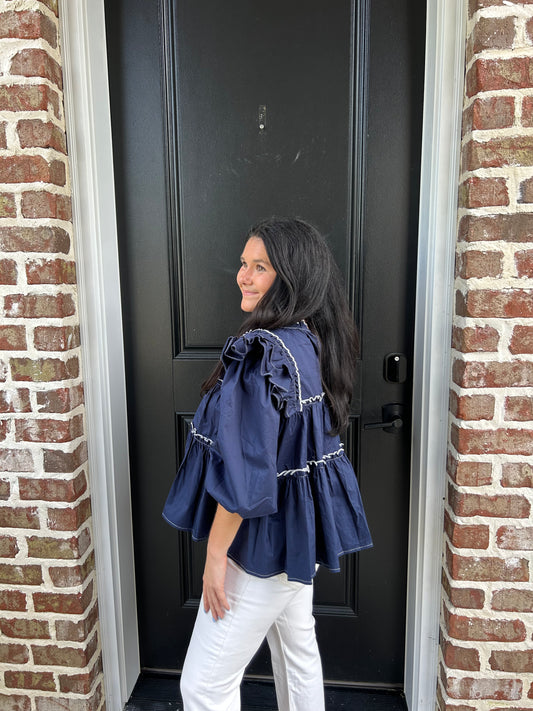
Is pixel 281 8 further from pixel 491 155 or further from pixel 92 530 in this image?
pixel 92 530

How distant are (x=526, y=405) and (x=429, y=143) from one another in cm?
84

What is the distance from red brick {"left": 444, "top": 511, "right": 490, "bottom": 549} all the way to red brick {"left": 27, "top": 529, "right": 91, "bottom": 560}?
1.13 metres

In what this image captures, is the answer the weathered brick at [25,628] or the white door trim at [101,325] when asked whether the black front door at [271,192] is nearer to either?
the white door trim at [101,325]

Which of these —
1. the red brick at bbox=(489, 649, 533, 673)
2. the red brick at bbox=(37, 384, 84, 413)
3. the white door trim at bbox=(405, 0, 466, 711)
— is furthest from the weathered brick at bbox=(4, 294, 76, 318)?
the red brick at bbox=(489, 649, 533, 673)

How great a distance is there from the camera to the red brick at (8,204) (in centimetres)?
144

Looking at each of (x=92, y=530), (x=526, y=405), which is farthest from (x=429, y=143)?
(x=92, y=530)

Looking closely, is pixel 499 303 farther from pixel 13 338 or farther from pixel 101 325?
pixel 13 338

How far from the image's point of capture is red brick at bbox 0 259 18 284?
57.6 inches

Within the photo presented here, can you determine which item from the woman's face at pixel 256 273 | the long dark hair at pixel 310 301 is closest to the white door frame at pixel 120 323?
the long dark hair at pixel 310 301

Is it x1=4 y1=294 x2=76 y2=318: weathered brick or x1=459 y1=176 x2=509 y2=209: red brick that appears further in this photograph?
x1=4 y1=294 x2=76 y2=318: weathered brick

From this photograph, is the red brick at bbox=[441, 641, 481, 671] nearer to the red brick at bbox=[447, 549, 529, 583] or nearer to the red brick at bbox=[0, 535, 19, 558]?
the red brick at bbox=[447, 549, 529, 583]

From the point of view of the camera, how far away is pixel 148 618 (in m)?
1.98

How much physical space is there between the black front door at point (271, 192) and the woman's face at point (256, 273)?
422 millimetres

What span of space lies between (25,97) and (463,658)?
2023mm
